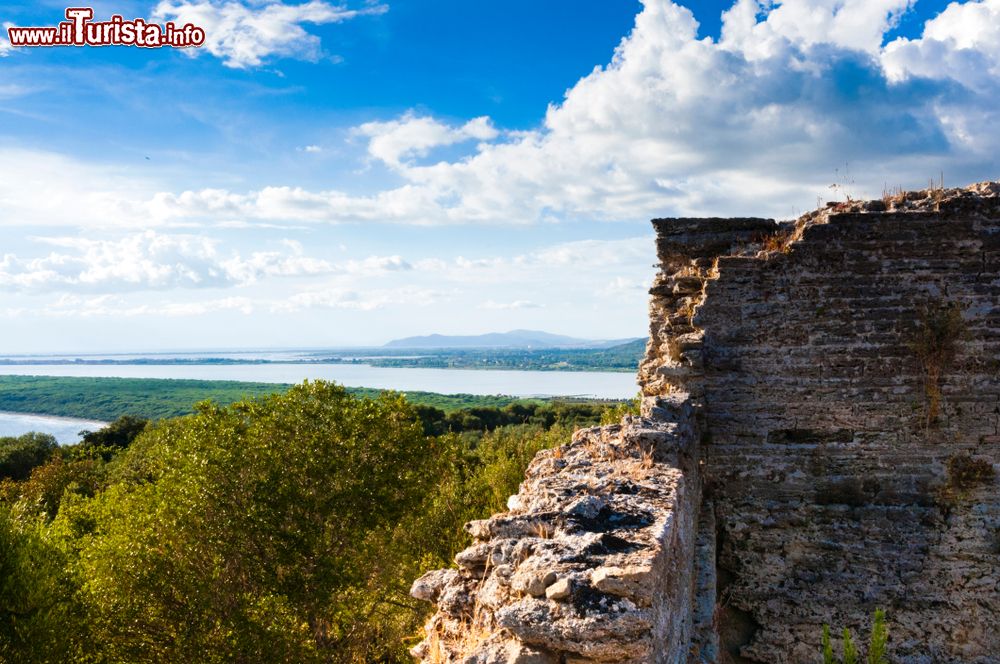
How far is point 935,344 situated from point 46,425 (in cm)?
8177

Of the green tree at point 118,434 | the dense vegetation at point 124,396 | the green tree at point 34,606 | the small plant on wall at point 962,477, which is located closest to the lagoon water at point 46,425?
the dense vegetation at point 124,396

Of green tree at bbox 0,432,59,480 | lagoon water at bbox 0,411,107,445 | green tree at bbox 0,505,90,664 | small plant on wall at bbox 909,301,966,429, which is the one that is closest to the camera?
small plant on wall at bbox 909,301,966,429

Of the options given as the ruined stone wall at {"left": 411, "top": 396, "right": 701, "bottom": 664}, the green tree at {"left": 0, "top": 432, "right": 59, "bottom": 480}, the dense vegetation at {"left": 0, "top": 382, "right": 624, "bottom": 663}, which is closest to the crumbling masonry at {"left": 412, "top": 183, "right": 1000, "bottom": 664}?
the ruined stone wall at {"left": 411, "top": 396, "right": 701, "bottom": 664}

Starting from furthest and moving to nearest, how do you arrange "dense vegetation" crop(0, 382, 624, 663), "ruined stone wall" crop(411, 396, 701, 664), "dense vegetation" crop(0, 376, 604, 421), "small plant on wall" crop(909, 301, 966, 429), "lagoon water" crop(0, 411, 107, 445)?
"dense vegetation" crop(0, 376, 604, 421) < "lagoon water" crop(0, 411, 107, 445) < "dense vegetation" crop(0, 382, 624, 663) < "small plant on wall" crop(909, 301, 966, 429) < "ruined stone wall" crop(411, 396, 701, 664)

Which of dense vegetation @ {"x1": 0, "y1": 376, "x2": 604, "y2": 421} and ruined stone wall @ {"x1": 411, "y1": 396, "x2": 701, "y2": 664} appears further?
dense vegetation @ {"x1": 0, "y1": 376, "x2": 604, "y2": 421}

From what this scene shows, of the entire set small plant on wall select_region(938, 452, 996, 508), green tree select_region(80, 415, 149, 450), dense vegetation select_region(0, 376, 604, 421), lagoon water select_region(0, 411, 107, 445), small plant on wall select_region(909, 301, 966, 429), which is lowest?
lagoon water select_region(0, 411, 107, 445)

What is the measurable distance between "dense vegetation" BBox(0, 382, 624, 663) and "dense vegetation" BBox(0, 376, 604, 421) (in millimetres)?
56281

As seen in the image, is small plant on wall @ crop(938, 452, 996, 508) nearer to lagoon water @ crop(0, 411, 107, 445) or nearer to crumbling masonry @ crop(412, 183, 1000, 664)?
crumbling masonry @ crop(412, 183, 1000, 664)

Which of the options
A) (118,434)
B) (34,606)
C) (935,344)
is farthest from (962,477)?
(118,434)

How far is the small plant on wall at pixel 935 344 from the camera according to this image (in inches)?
303

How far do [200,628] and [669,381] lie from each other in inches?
295

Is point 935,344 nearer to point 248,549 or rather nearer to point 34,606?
point 248,549

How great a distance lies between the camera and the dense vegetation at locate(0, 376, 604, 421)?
76812mm

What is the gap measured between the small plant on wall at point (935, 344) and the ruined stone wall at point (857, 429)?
0.07 ft
